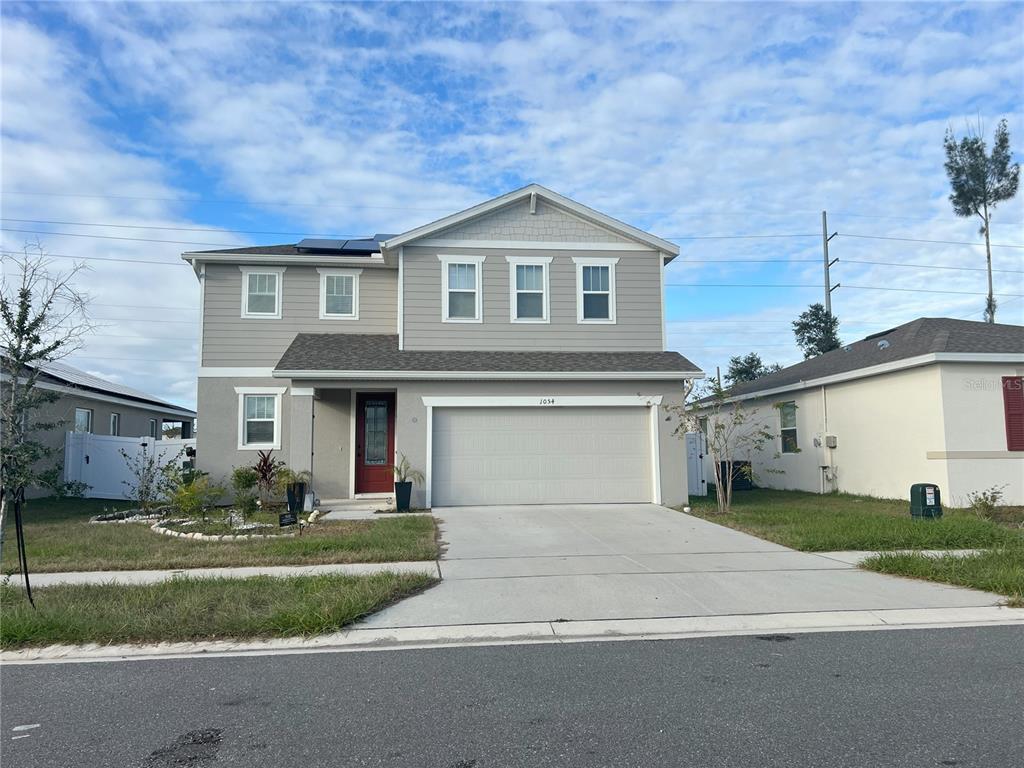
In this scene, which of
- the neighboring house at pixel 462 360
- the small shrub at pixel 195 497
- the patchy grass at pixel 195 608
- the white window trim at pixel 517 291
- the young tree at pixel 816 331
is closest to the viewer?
the patchy grass at pixel 195 608

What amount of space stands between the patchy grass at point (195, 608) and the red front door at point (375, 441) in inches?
351

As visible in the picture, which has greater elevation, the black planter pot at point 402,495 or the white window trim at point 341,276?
the white window trim at point 341,276

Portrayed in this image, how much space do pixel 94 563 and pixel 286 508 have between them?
6011mm

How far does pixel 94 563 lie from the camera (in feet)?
32.0

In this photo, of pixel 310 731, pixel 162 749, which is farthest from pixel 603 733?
pixel 162 749

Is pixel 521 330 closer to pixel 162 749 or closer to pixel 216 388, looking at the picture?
pixel 216 388

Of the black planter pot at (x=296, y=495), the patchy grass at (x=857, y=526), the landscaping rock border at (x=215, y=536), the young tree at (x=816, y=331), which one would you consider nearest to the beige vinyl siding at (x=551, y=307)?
the black planter pot at (x=296, y=495)

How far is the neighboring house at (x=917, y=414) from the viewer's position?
50.9 ft

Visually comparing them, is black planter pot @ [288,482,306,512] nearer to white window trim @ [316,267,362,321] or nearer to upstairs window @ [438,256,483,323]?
white window trim @ [316,267,362,321]

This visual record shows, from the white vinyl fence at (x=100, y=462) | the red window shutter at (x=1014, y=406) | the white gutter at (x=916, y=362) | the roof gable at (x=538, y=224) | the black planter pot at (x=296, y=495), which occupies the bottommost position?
the black planter pot at (x=296, y=495)

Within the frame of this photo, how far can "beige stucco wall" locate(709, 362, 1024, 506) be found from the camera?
50.8 feet

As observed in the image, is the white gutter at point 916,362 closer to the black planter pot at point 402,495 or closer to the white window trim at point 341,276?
the black planter pot at point 402,495

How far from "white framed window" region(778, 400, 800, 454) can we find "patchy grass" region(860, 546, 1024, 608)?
11.6 meters

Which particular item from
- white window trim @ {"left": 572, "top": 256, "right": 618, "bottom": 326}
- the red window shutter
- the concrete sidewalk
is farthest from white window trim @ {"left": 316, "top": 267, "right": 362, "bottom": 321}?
the red window shutter
